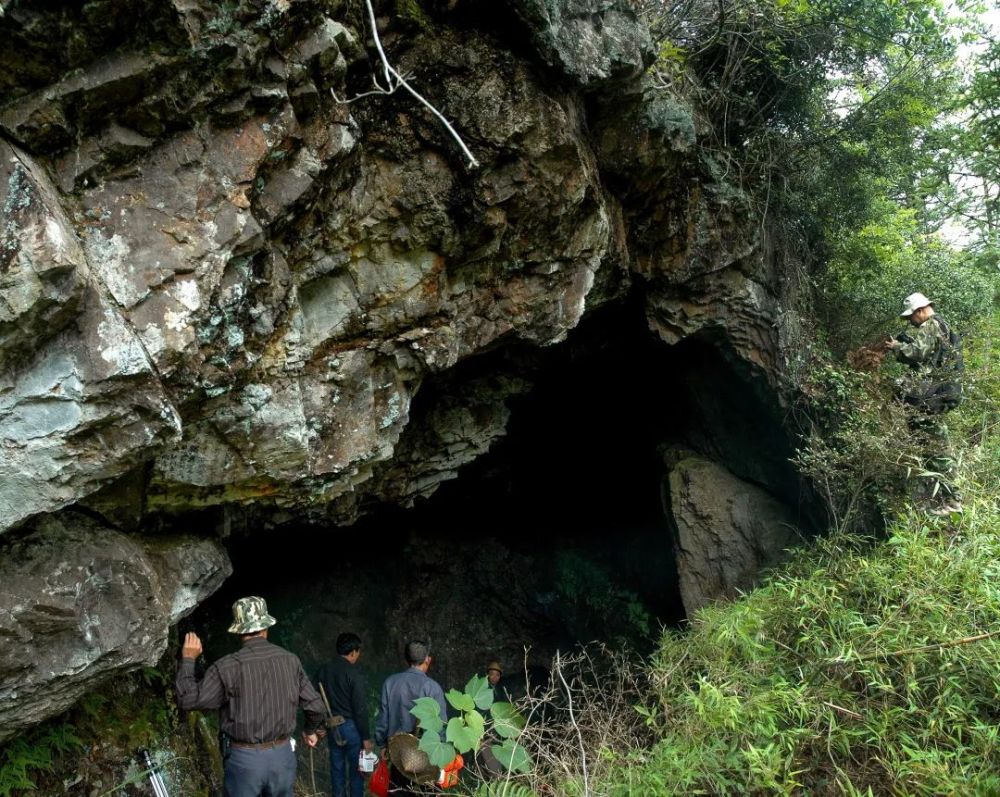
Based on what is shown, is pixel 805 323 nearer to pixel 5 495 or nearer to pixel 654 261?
pixel 654 261

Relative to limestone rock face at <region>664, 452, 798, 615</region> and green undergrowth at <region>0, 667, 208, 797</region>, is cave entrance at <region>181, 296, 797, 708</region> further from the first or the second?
green undergrowth at <region>0, 667, 208, 797</region>

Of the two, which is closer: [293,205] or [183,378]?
[183,378]

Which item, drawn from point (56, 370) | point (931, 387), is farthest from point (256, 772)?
point (931, 387)

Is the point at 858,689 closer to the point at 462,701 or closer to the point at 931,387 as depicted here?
the point at 462,701

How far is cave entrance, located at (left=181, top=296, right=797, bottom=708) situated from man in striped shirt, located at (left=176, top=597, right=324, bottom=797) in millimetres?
3308

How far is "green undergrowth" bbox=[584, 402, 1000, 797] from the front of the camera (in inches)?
152

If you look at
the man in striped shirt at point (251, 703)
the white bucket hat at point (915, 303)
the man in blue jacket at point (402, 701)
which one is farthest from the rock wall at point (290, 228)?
the white bucket hat at point (915, 303)

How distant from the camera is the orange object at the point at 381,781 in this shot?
15.0 ft

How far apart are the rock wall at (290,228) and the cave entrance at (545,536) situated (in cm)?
175

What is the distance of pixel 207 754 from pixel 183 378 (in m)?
3.69

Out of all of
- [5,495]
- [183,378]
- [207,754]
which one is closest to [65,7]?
[183,378]

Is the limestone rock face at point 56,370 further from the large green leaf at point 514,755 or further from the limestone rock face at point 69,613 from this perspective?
the large green leaf at point 514,755

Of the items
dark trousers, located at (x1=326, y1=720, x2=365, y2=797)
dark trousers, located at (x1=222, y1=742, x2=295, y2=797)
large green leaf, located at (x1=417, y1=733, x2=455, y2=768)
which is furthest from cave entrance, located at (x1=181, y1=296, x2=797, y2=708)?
large green leaf, located at (x1=417, y1=733, x2=455, y2=768)

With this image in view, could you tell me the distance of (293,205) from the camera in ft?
13.4
